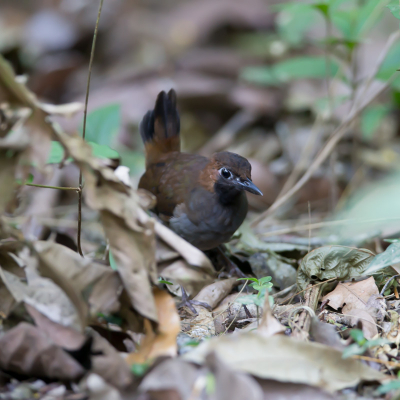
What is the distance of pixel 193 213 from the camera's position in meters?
3.87

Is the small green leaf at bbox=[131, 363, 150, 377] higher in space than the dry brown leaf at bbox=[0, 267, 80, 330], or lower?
lower

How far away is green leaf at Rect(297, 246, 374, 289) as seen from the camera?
9.84 ft

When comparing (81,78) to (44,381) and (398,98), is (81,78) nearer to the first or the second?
(398,98)

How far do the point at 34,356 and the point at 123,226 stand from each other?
2.00ft

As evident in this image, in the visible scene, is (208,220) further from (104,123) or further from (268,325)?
(268,325)

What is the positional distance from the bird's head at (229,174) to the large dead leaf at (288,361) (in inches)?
65.1

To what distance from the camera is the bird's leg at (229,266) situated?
3.73m

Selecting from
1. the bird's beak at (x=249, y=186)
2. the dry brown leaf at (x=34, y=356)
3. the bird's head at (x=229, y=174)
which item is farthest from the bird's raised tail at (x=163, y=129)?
the dry brown leaf at (x=34, y=356)

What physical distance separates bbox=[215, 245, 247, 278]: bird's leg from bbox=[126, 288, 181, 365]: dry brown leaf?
1552 millimetres

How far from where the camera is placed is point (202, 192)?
3.90 meters

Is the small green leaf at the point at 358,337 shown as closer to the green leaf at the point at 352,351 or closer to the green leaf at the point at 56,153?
the green leaf at the point at 352,351

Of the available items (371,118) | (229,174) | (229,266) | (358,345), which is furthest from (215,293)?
(371,118)

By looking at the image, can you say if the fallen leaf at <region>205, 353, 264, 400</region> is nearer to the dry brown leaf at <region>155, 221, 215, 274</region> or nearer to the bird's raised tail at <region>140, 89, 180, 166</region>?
the dry brown leaf at <region>155, 221, 215, 274</region>

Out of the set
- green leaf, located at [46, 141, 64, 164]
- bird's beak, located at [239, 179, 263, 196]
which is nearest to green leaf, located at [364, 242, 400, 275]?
bird's beak, located at [239, 179, 263, 196]
